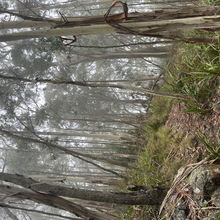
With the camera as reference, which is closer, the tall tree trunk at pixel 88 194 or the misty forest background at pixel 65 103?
the tall tree trunk at pixel 88 194

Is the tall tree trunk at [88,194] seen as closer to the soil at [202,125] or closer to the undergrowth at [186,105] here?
the undergrowth at [186,105]

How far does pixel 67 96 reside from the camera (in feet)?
48.8

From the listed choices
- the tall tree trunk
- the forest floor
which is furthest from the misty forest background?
the forest floor

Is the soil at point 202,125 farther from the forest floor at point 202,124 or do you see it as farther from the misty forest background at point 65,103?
the misty forest background at point 65,103

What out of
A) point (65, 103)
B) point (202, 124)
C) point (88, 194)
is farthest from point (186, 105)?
point (65, 103)

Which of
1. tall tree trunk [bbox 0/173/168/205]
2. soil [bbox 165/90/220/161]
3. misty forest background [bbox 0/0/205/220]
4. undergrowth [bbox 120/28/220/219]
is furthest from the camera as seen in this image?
misty forest background [bbox 0/0/205/220]

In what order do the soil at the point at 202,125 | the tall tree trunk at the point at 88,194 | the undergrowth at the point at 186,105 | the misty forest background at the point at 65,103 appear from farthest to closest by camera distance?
1. the misty forest background at the point at 65,103
2. the undergrowth at the point at 186,105
3. the soil at the point at 202,125
4. the tall tree trunk at the point at 88,194

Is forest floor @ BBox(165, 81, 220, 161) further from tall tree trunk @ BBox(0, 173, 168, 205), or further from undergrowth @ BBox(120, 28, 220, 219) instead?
tall tree trunk @ BBox(0, 173, 168, 205)

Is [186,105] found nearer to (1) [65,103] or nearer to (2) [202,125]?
(2) [202,125]

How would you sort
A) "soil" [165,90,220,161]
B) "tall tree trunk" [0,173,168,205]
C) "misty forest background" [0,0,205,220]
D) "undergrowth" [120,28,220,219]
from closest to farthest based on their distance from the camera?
"tall tree trunk" [0,173,168,205], "soil" [165,90,220,161], "undergrowth" [120,28,220,219], "misty forest background" [0,0,205,220]

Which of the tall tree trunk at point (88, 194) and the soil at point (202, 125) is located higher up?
the soil at point (202, 125)

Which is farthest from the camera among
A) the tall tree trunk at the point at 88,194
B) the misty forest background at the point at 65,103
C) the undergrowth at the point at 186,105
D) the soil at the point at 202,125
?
the misty forest background at the point at 65,103

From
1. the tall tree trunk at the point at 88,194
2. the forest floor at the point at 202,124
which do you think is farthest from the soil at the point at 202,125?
the tall tree trunk at the point at 88,194

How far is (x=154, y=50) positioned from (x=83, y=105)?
25.6 ft
